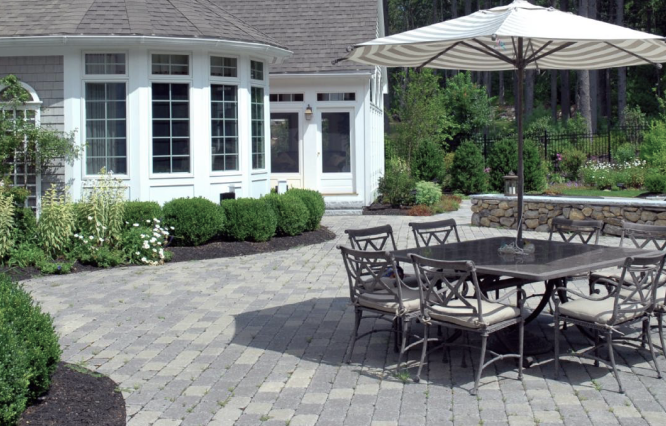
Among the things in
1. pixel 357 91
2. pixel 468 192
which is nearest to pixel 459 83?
pixel 468 192

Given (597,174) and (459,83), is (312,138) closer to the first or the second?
(597,174)

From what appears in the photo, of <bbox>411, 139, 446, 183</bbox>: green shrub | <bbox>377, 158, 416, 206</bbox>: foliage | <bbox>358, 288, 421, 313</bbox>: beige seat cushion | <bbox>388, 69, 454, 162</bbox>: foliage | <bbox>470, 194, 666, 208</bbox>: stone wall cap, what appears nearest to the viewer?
<bbox>358, 288, 421, 313</bbox>: beige seat cushion

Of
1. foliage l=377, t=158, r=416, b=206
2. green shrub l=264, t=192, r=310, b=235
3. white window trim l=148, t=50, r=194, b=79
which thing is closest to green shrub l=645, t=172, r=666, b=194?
foliage l=377, t=158, r=416, b=206

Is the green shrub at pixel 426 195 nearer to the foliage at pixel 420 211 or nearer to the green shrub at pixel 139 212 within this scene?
the foliage at pixel 420 211

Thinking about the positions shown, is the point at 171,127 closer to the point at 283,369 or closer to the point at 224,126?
the point at 224,126

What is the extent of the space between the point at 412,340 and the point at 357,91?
11.6 metres

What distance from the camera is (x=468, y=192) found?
2177cm

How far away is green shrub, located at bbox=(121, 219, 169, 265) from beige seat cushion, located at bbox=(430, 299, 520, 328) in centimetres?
636

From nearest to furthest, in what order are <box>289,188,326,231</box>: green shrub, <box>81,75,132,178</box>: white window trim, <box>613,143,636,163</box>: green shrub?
1. <box>81,75,132,178</box>: white window trim
2. <box>289,188,326,231</box>: green shrub
3. <box>613,143,636,163</box>: green shrub

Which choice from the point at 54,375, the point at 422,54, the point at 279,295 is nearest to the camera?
the point at 54,375

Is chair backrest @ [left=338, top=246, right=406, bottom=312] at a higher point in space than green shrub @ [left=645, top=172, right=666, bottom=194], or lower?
lower

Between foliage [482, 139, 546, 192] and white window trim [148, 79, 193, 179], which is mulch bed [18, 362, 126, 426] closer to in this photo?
white window trim [148, 79, 193, 179]

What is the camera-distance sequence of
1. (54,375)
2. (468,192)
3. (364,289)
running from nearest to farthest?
(54,375) → (364,289) → (468,192)

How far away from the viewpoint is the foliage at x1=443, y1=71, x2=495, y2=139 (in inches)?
1150
